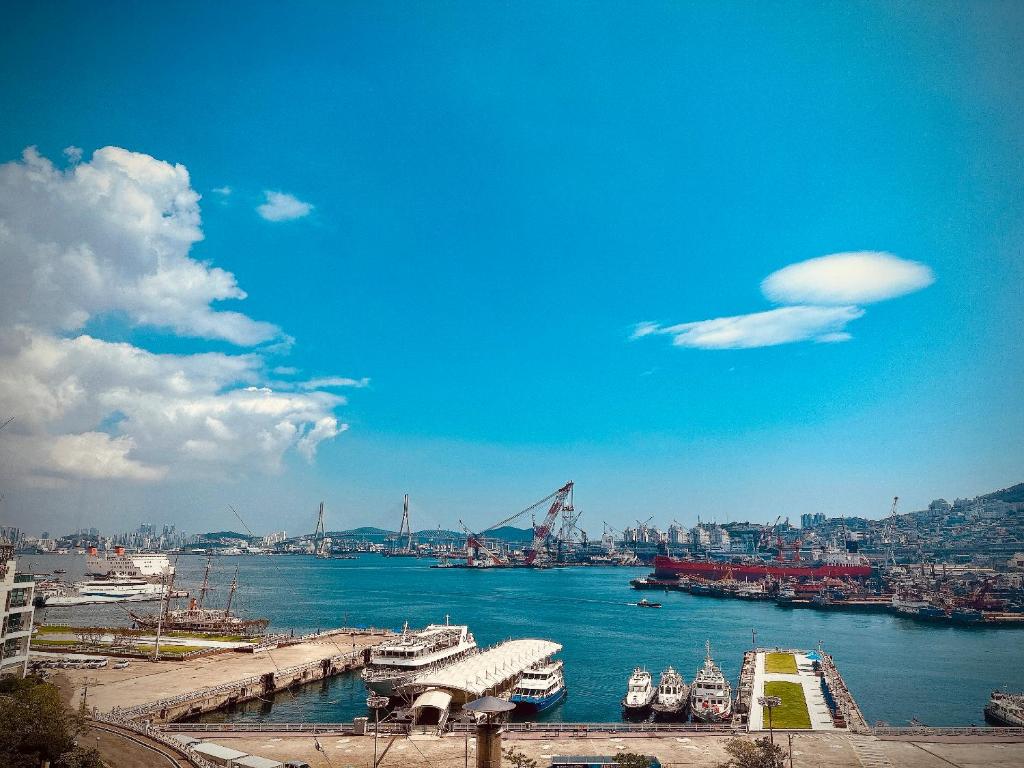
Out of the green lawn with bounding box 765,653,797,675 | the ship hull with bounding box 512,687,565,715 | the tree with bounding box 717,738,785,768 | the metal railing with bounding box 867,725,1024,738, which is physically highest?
the tree with bounding box 717,738,785,768

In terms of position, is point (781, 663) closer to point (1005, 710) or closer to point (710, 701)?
point (710, 701)

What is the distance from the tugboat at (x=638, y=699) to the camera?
40.4 metres

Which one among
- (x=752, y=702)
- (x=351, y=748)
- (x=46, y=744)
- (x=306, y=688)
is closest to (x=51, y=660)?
(x=306, y=688)

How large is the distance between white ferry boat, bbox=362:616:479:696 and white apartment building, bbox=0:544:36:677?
18114 mm

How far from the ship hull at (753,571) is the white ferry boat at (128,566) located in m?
105

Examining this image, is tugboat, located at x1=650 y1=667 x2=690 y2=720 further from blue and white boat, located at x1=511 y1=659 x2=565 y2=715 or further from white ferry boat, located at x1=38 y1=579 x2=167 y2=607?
white ferry boat, located at x1=38 y1=579 x2=167 y2=607

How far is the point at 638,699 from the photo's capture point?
4075 cm

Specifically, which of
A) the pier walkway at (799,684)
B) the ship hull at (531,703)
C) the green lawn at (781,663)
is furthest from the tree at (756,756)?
the green lawn at (781,663)

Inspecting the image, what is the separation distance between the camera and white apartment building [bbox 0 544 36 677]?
108 ft

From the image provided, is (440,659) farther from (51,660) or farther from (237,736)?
(51,660)

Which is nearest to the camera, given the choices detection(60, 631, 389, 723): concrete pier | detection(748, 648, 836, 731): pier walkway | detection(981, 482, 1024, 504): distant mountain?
detection(748, 648, 836, 731): pier walkway

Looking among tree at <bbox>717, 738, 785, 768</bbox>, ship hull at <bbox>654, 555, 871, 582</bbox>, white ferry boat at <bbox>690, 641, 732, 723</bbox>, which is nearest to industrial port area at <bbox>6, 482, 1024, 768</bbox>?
white ferry boat at <bbox>690, 641, 732, 723</bbox>

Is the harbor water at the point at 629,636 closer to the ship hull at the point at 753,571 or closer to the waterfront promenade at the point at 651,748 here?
the waterfront promenade at the point at 651,748

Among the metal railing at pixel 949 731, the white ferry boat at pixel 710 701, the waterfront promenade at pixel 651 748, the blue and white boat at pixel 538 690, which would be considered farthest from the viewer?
the blue and white boat at pixel 538 690
